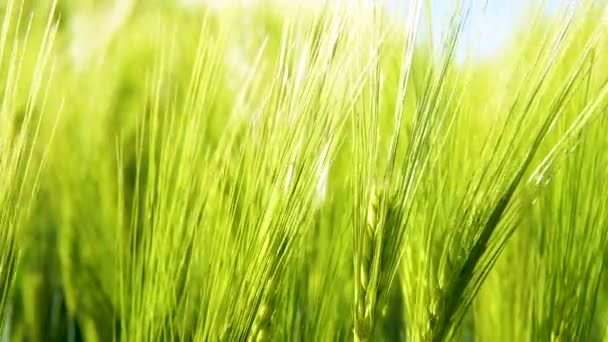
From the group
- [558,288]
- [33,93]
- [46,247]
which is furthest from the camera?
[46,247]

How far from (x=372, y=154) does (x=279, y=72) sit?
10 centimetres

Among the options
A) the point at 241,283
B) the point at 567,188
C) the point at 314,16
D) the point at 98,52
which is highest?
the point at 98,52

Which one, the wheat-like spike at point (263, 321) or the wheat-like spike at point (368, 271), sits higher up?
the wheat-like spike at point (368, 271)

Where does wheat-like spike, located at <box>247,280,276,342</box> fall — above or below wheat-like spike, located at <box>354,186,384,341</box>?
below

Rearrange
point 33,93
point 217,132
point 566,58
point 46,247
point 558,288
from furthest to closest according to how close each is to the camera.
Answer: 1. point 46,247
2. point 217,132
3. point 566,58
4. point 558,288
5. point 33,93

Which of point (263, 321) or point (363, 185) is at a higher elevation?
point (363, 185)

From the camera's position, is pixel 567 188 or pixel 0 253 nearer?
pixel 0 253

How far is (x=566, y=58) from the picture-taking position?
94cm

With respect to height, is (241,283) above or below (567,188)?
below

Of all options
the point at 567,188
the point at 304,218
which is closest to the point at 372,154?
the point at 304,218

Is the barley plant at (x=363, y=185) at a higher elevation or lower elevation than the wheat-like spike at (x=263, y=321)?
higher

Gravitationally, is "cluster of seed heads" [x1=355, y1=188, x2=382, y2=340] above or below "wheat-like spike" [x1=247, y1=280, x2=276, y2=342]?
above

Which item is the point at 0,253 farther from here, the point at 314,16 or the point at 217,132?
the point at 217,132

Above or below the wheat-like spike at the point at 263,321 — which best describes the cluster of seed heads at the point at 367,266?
above
